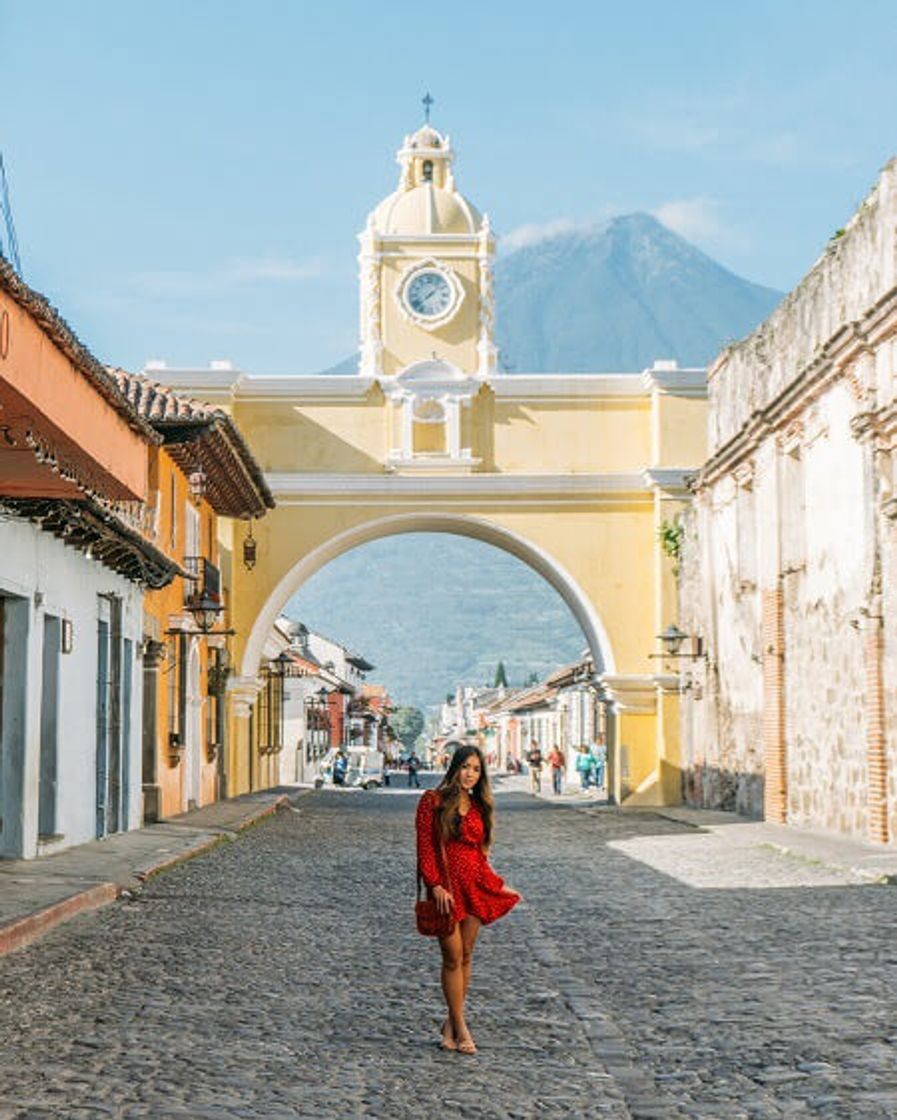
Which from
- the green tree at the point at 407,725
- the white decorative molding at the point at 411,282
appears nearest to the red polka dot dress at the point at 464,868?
the white decorative molding at the point at 411,282

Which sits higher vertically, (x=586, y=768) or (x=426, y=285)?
(x=426, y=285)

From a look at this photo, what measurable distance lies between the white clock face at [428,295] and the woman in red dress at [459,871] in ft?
91.1

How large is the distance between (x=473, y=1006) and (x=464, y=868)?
1456 millimetres

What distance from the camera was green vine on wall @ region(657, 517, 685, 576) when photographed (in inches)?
1277

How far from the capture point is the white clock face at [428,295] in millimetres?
34312

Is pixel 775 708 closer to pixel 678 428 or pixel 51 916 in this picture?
pixel 678 428

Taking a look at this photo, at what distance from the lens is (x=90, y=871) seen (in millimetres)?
14453

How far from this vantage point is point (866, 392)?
1800 cm

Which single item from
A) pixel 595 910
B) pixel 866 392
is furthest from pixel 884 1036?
pixel 866 392

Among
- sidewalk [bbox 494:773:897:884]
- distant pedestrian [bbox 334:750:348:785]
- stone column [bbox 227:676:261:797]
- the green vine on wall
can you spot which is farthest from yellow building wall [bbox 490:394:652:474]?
distant pedestrian [bbox 334:750:348:785]

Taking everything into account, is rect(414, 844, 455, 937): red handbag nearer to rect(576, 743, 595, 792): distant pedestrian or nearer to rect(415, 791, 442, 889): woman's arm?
rect(415, 791, 442, 889): woman's arm

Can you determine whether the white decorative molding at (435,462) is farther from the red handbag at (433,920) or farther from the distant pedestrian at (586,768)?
the red handbag at (433,920)

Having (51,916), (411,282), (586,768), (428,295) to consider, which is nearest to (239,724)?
(428,295)

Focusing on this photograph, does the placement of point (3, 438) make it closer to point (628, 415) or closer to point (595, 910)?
point (595, 910)
